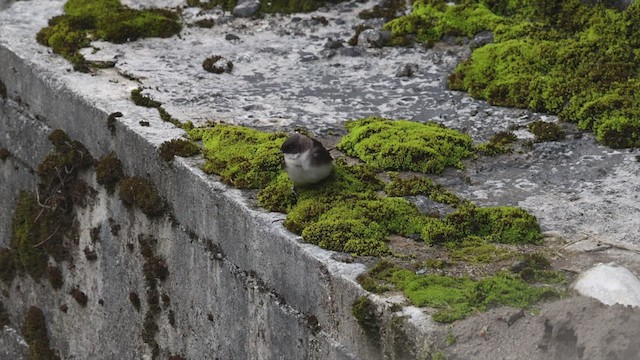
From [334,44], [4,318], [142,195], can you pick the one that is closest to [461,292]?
[142,195]

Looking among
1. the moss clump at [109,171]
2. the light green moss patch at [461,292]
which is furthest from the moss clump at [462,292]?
the moss clump at [109,171]

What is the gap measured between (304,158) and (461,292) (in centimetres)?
161

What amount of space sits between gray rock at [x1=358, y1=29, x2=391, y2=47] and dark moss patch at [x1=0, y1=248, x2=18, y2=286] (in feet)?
12.7

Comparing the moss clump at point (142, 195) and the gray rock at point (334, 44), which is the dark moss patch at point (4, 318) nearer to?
the moss clump at point (142, 195)

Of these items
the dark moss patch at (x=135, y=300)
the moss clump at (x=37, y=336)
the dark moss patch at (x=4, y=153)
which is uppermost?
the dark moss patch at (x=4, y=153)

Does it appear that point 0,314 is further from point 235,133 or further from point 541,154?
point 541,154

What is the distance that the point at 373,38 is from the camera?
1022 centimetres

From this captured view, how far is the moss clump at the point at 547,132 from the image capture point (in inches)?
313

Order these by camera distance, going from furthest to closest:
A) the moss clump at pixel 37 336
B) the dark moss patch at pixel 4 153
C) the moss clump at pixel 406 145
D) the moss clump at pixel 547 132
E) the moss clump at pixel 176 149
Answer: the dark moss patch at pixel 4 153, the moss clump at pixel 37 336, the moss clump at pixel 547 132, the moss clump at pixel 176 149, the moss clump at pixel 406 145

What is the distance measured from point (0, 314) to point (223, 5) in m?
3.80

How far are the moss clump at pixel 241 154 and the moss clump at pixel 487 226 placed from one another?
1336mm

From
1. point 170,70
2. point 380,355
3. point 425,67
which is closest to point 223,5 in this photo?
point 170,70

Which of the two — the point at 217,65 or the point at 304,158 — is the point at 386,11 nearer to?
the point at 217,65

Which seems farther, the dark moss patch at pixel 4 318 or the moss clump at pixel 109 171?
the dark moss patch at pixel 4 318
